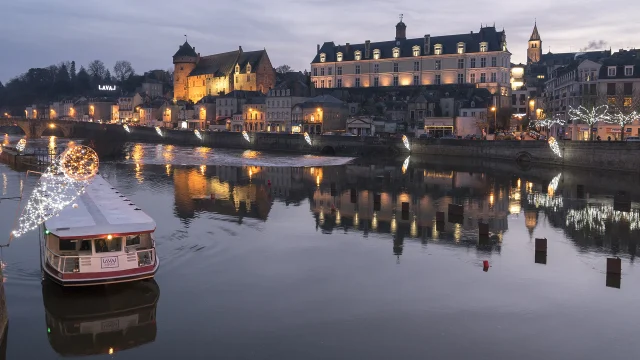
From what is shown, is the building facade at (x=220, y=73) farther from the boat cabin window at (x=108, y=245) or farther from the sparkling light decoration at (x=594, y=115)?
the boat cabin window at (x=108, y=245)

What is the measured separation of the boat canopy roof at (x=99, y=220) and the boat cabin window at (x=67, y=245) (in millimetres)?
392

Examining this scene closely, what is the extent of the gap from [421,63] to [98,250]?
9246 centimetres

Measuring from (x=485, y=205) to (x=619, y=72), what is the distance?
3898 centimetres

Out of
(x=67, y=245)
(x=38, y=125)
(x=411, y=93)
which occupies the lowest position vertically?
(x=67, y=245)

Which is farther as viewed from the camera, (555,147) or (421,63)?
(421,63)

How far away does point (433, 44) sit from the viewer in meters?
105

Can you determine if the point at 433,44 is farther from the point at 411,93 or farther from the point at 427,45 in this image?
the point at 411,93

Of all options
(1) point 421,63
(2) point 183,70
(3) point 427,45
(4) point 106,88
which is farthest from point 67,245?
(4) point 106,88

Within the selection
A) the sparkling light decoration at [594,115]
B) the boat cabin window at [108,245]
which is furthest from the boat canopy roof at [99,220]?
the sparkling light decoration at [594,115]

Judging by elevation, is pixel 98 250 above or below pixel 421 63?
below

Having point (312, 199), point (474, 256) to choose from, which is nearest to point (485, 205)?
point (312, 199)

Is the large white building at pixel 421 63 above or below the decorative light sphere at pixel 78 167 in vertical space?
Result: above

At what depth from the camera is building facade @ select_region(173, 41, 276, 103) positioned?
125625 millimetres

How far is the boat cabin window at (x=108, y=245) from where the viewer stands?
58.8 feet
